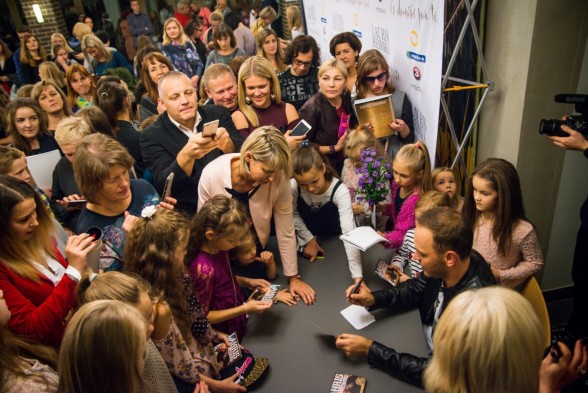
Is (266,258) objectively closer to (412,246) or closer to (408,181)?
(412,246)

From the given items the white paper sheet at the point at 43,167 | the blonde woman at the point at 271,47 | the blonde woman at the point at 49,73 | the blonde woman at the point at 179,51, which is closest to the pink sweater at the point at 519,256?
the white paper sheet at the point at 43,167

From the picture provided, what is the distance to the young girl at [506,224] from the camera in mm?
2109

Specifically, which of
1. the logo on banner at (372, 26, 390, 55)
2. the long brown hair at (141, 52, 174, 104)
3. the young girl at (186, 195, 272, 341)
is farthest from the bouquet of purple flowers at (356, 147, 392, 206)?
the long brown hair at (141, 52, 174, 104)

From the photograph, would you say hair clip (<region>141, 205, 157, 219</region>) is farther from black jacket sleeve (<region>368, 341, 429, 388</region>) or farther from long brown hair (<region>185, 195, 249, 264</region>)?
black jacket sleeve (<region>368, 341, 429, 388</region>)

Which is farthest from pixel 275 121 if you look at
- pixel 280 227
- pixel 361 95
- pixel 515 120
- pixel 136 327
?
pixel 136 327

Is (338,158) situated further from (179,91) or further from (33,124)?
(33,124)

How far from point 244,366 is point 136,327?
0.60 m

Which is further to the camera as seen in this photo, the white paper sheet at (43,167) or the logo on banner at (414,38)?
the logo on banner at (414,38)

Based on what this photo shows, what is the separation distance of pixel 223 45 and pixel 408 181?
347 cm

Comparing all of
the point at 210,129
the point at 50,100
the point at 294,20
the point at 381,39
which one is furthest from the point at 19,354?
the point at 294,20

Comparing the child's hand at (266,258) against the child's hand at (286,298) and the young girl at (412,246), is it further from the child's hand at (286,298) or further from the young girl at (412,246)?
the young girl at (412,246)

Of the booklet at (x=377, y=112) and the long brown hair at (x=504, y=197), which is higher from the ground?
the booklet at (x=377, y=112)

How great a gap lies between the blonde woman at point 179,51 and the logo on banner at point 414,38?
296cm

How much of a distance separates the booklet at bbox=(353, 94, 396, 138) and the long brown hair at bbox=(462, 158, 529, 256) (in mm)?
1106
